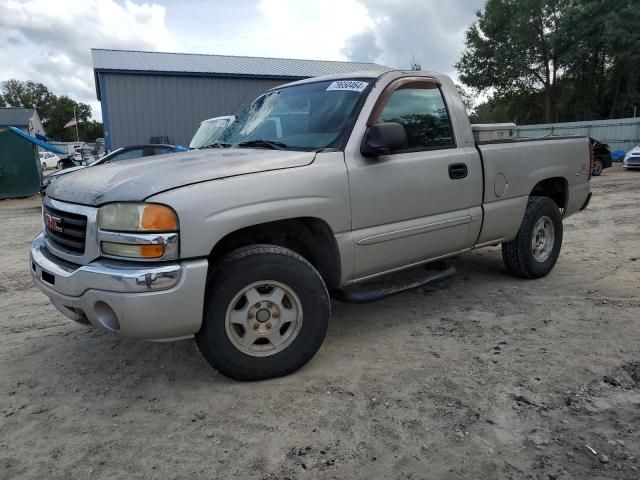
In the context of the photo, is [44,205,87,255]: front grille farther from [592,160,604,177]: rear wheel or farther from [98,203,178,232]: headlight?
[592,160,604,177]: rear wheel

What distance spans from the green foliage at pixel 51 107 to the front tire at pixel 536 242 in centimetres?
9494

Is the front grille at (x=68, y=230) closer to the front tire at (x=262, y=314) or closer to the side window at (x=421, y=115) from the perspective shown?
the front tire at (x=262, y=314)

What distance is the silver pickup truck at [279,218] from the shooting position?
282 centimetres

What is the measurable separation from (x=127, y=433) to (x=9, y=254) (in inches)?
251

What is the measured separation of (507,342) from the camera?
12.3ft

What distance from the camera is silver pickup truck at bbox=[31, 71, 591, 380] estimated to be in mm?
2816

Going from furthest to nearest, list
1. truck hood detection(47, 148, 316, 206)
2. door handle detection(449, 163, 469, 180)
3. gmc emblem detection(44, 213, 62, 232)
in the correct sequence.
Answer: door handle detection(449, 163, 469, 180) → gmc emblem detection(44, 213, 62, 232) → truck hood detection(47, 148, 316, 206)

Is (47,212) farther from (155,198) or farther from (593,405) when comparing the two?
(593,405)

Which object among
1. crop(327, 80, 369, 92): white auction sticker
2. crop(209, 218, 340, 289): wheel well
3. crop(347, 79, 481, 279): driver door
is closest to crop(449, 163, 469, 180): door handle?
crop(347, 79, 481, 279): driver door

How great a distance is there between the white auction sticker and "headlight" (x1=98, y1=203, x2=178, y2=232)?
1772 millimetres

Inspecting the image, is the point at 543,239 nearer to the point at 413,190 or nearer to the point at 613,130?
the point at 413,190

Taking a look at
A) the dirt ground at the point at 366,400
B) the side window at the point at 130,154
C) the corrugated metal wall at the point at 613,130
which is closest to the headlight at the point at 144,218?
the dirt ground at the point at 366,400

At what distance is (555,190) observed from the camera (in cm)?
554

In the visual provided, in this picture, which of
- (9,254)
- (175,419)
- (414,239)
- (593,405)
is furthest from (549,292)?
(9,254)
